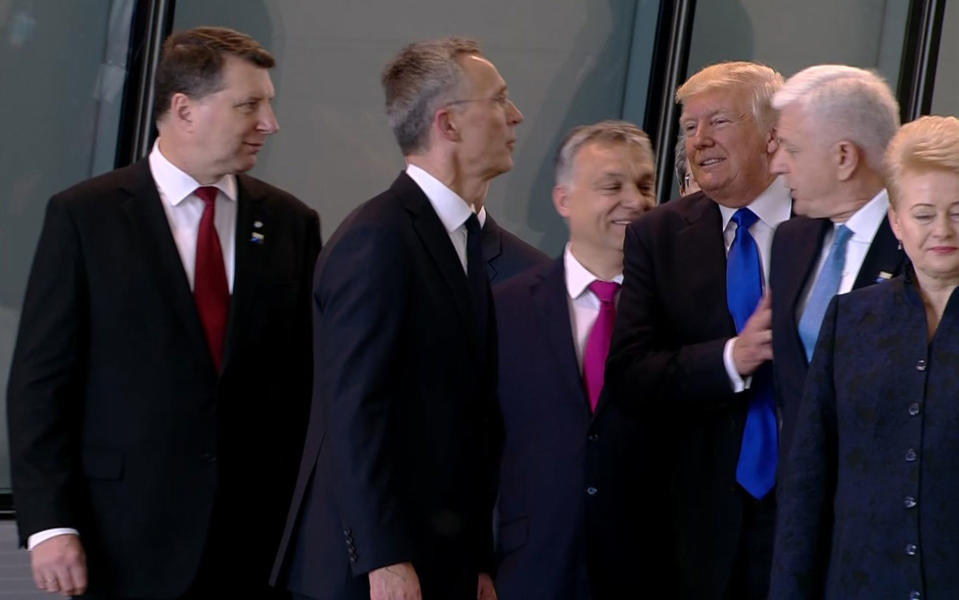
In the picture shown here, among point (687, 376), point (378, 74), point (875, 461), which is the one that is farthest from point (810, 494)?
point (378, 74)

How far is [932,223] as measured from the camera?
9.18 feet

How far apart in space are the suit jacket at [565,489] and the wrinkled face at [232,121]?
0.79 metres

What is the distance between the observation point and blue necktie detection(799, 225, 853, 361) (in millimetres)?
3219

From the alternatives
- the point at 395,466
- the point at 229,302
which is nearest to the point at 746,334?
the point at 395,466

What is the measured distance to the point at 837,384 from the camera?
9.36ft

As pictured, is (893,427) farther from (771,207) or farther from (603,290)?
(603,290)

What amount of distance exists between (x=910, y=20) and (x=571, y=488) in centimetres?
469

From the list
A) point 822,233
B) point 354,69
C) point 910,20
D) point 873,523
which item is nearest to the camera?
point 873,523

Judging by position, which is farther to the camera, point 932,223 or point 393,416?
point 393,416

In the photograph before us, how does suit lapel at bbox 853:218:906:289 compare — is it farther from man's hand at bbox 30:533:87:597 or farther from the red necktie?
man's hand at bbox 30:533:87:597

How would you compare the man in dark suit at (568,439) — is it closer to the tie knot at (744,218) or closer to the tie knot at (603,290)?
the tie knot at (603,290)

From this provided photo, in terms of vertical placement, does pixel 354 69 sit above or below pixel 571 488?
above

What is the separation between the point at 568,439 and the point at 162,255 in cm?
100

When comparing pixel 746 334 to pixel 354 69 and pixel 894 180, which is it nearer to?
pixel 894 180
